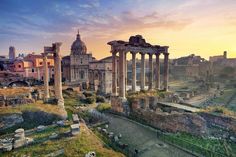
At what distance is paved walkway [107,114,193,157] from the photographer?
41.1 ft

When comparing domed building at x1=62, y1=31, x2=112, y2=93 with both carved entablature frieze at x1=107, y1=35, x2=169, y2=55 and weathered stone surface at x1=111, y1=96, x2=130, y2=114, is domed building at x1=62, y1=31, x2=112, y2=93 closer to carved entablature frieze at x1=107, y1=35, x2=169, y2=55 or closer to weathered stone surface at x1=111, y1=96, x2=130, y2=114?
carved entablature frieze at x1=107, y1=35, x2=169, y2=55

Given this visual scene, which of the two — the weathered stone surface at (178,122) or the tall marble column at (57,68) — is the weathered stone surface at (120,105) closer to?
the weathered stone surface at (178,122)

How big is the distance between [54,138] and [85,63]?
44.6 m

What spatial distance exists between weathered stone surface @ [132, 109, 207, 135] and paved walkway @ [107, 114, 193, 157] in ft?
3.20

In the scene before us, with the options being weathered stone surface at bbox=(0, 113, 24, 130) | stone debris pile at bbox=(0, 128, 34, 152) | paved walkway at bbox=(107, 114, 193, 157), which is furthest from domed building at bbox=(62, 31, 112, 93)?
stone debris pile at bbox=(0, 128, 34, 152)

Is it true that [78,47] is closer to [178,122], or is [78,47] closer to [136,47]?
[136,47]

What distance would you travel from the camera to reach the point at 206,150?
39.2 feet

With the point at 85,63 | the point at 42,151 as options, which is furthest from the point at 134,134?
the point at 85,63

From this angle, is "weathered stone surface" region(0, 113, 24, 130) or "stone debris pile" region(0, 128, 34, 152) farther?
"weathered stone surface" region(0, 113, 24, 130)

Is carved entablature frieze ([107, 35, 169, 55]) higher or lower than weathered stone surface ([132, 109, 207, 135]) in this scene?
higher

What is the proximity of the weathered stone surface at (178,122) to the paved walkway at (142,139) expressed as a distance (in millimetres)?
976

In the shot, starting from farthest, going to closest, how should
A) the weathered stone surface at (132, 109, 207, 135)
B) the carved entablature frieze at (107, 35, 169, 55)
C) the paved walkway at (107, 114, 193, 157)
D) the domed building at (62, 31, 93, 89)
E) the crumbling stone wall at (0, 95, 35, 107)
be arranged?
the domed building at (62, 31, 93, 89)
the carved entablature frieze at (107, 35, 169, 55)
the crumbling stone wall at (0, 95, 35, 107)
the weathered stone surface at (132, 109, 207, 135)
the paved walkway at (107, 114, 193, 157)

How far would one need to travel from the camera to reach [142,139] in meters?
14.6

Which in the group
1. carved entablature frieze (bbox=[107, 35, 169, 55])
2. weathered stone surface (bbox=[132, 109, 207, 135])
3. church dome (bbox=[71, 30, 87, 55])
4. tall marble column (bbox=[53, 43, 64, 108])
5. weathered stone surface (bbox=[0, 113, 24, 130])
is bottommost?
weathered stone surface (bbox=[132, 109, 207, 135])
